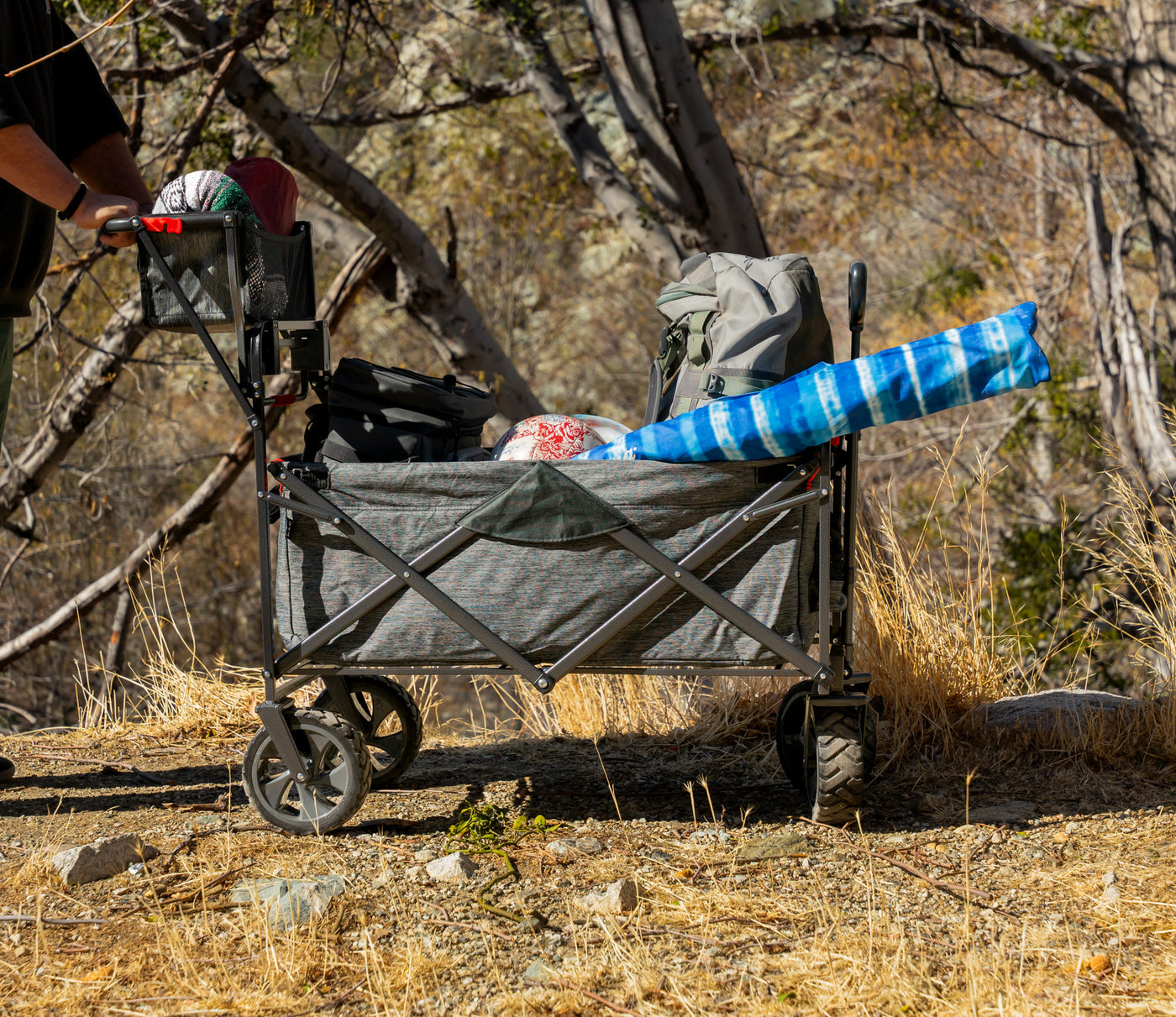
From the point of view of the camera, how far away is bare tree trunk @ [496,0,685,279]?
19.5 feet

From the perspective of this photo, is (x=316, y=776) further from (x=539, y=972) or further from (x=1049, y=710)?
(x=1049, y=710)

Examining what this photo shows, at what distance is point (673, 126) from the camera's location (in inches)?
211

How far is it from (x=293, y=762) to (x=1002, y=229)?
11.9 meters

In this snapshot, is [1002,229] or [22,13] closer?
[22,13]

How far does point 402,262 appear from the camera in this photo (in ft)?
19.1

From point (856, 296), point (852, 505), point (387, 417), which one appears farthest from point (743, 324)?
point (387, 417)

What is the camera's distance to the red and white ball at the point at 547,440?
2.73m

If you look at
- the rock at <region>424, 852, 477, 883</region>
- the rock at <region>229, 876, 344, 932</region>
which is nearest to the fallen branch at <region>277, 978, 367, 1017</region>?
the rock at <region>229, 876, 344, 932</region>

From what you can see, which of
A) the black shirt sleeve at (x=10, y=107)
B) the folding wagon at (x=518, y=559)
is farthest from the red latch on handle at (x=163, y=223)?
the black shirt sleeve at (x=10, y=107)

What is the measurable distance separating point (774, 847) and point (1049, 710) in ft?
4.12

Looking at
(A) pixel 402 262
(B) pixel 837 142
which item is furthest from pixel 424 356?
(A) pixel 402 262

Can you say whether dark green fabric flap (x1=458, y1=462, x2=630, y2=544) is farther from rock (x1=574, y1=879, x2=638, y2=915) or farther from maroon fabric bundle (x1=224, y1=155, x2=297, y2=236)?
maroon fabric bundle (x1=224, y1=155, x2=297, y2=236)

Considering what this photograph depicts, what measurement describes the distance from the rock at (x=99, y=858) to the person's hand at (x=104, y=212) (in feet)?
4.34

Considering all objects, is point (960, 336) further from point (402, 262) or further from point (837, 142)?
point (837, 142)
